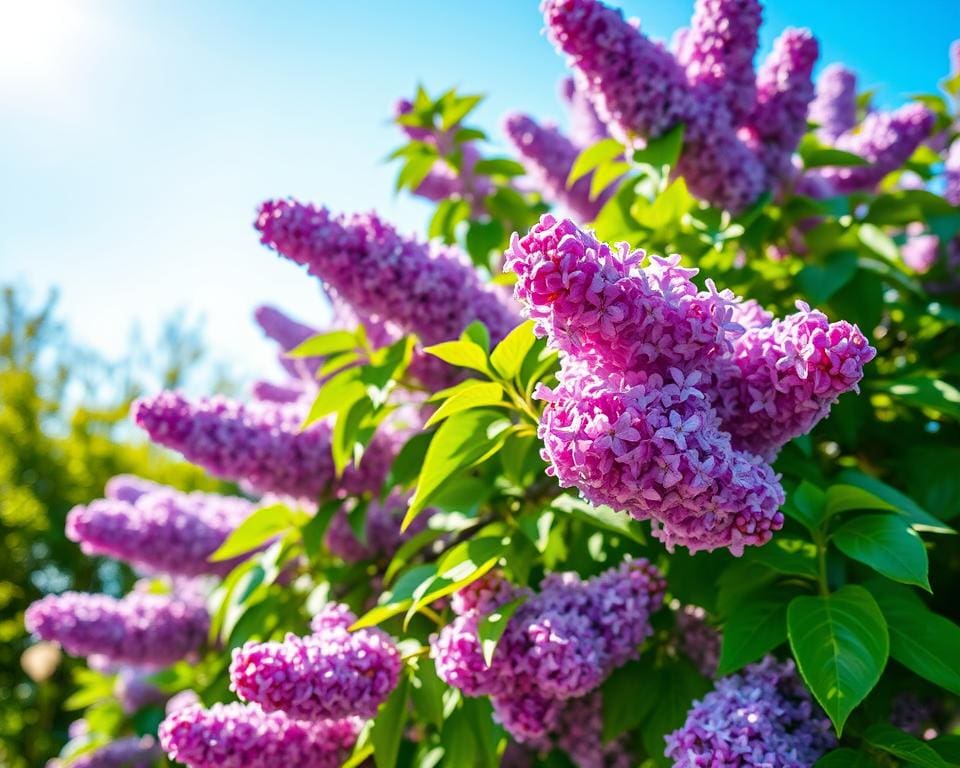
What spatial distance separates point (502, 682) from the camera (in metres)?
1.30

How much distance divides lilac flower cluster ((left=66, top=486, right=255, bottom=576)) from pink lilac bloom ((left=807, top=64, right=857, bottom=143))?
260cm

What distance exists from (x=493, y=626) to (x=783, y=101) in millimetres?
1504

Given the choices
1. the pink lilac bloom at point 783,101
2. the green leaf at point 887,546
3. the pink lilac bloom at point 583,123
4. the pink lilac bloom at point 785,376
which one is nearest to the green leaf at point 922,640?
the green leaf at point 887,546

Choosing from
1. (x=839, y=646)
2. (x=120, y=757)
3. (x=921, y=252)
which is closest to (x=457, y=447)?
(x=839, y=646)

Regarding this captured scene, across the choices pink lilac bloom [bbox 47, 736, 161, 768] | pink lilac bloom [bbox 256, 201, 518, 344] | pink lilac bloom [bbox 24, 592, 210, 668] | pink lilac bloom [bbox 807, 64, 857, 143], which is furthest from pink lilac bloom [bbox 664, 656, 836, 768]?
pink lilac bloom [bbox 47, 736, 161, 768]

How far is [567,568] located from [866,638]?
66cm

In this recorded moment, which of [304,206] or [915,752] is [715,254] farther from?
[915,752]

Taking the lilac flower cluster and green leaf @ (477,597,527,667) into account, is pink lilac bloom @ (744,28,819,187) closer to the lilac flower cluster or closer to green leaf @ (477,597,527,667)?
green leaf @ (477,597,527,667)

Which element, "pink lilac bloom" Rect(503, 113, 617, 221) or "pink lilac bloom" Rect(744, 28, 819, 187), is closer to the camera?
"pink lilac bloom" Rect(744, 28, 819, 187)

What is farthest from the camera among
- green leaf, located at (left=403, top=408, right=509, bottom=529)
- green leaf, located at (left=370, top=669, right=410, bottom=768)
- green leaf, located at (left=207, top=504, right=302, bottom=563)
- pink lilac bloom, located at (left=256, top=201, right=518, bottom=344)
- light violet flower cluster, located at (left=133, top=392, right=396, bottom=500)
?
green leaf, located at (left=207, top=504, right=302, bottom=563)

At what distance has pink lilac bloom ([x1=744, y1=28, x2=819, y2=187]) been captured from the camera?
6.42 feet

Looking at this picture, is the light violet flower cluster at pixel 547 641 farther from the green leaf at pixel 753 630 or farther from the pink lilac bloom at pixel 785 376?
the pink lilac bloom at pixel 785 376

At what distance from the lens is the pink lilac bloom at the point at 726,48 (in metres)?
1.85

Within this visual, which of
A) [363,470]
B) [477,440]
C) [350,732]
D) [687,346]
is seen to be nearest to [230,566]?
[363,470]
